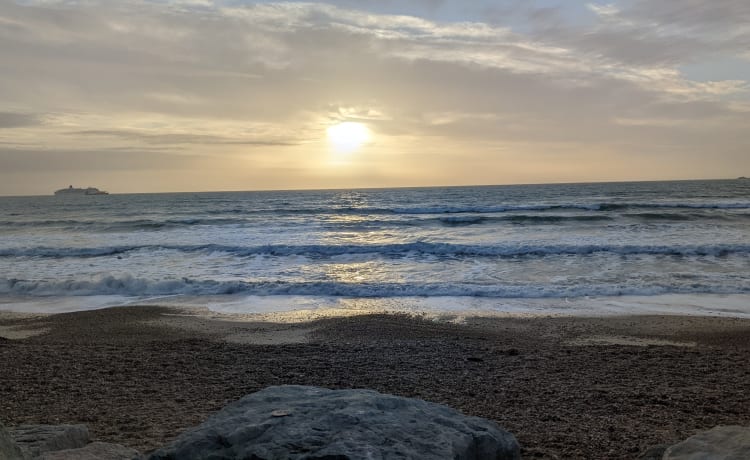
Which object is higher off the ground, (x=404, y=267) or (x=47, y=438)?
(x=47, y=438)

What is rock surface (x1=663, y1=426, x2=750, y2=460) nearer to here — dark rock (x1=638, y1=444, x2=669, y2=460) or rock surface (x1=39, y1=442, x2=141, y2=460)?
dark rock (x1=638, y1=444, x2=669, y2=460)

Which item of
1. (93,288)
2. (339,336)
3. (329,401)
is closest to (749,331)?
(339,336)

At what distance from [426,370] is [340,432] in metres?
3.69

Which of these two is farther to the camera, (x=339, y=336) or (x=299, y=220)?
(x=299, y=220)

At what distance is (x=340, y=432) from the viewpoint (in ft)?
8.79

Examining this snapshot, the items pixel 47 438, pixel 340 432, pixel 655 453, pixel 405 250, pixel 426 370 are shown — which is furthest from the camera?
pixel 405 250

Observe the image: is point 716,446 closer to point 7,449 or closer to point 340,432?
point 340,432

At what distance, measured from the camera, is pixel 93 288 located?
43.9 feet

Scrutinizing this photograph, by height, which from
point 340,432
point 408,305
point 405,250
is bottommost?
point 408,305

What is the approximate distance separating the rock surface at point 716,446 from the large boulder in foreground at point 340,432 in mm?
902

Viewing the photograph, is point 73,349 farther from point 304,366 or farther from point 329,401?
point 329,401

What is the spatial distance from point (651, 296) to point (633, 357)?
5412 mm

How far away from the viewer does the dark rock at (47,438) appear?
3043mm

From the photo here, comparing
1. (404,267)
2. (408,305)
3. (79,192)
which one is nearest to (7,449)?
(408,305)
